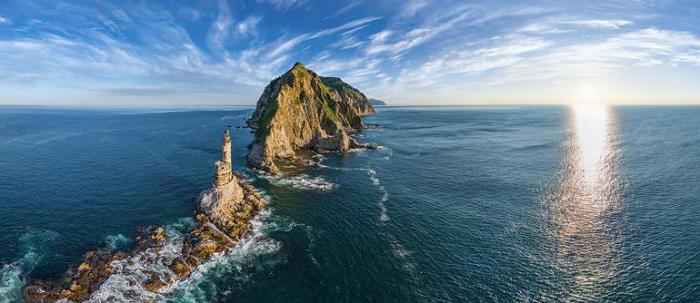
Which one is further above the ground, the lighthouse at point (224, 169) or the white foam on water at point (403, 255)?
the lighthouse at point (224, 169)

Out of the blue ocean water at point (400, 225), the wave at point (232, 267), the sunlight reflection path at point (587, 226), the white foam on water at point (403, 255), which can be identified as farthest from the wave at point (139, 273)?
the sunlight reflection path at point (587, 226)

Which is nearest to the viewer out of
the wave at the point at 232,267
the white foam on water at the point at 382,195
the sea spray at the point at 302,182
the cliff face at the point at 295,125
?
the wave at the point at 232,267

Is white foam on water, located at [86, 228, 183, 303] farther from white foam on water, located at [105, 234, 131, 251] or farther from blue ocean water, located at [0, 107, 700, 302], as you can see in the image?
white foam on water, located at [105, 234, 131, 251]

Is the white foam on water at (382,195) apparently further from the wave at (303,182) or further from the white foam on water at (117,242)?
the white foam on water at (117,242)

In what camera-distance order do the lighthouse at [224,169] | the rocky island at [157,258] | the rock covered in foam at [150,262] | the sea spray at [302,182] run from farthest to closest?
the sea spray at [302,182] < the lighthouse at [224,169] < the rocky island at [157,258] < the rock covered in foam at [150,262]

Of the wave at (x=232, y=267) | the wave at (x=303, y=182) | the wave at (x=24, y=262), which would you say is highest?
the wave at (x=303, y=182)

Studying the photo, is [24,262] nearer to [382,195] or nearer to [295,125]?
[382,195]

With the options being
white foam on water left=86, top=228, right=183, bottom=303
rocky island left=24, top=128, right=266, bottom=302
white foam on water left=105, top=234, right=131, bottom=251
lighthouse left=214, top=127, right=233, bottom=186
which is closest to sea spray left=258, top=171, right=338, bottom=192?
rocky island left=24, top=128, right=266, bottom=302
